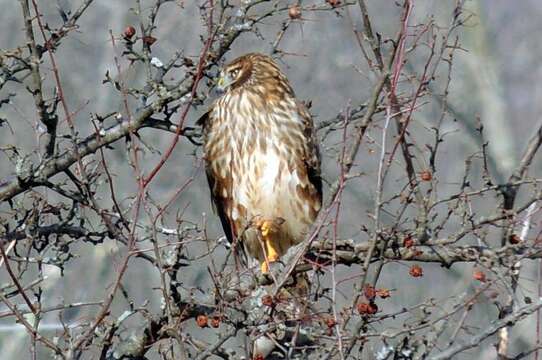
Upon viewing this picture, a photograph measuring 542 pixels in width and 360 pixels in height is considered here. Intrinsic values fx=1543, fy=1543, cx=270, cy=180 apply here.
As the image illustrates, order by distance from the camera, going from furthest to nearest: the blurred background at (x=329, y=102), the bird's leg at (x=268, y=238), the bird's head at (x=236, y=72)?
the blurred background at (x=329, y=102) → the bird's leg at (x=268, y=238) → the bird's head at (x=236, y=72)

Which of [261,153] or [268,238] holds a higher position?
[261,153]

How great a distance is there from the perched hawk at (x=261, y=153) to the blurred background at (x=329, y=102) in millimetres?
6506

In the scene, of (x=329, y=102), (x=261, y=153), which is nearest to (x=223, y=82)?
(x=261, y=153)

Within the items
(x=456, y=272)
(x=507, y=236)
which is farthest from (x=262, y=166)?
(x=456, y=272)

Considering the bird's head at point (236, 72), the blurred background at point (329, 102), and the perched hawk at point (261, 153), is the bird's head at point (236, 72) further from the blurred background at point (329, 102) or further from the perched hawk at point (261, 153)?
the blurred background at point (329, 102)

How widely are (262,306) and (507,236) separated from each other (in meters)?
0.98

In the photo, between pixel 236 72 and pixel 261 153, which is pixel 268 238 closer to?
pixel 261 153

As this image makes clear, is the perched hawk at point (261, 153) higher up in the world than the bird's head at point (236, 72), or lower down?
lower down

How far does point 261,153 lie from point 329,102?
937 cm

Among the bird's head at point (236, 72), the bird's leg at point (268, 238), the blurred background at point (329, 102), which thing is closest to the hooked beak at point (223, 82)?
the bird's head at point (236, 72)

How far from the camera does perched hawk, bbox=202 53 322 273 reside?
7902 millimetres

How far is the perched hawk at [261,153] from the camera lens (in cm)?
790

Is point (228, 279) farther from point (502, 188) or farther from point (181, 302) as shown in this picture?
point (502, 188)

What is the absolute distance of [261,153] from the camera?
787cm
